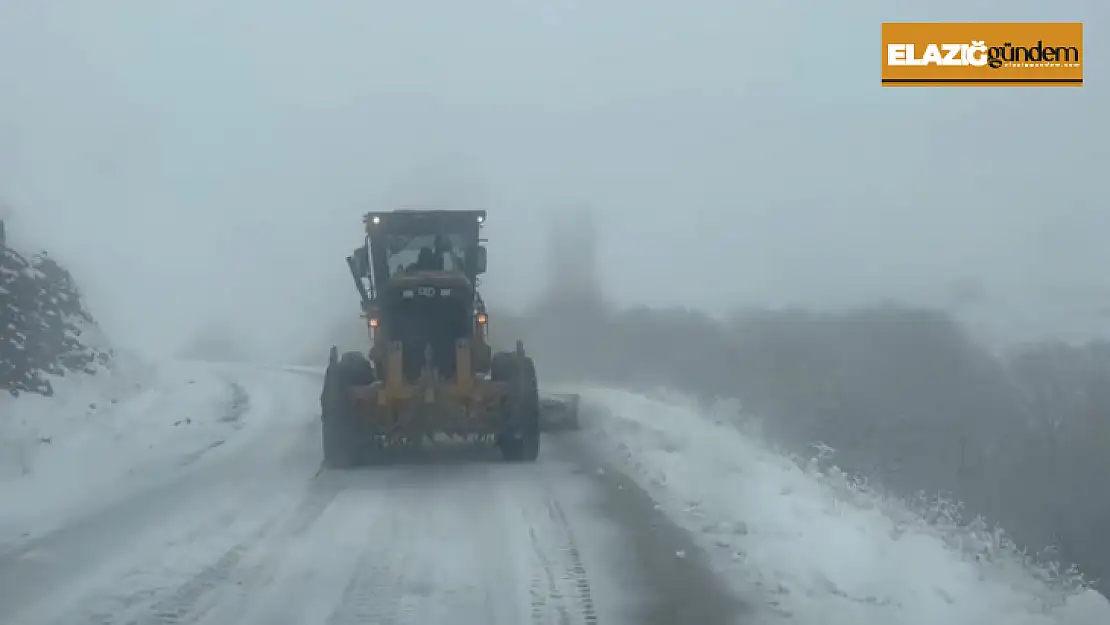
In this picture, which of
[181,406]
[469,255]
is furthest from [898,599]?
[181,406]

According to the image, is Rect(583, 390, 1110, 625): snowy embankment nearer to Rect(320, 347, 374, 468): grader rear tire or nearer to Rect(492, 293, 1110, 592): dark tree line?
Rect(492, 293, 1110, 592): dark tree line

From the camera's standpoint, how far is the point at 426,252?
17.4 meters

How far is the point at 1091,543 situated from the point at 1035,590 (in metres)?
7.84

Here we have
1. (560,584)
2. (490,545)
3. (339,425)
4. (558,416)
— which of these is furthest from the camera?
(558,416)

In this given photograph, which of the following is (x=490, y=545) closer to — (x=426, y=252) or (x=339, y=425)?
(x=339, y=425)

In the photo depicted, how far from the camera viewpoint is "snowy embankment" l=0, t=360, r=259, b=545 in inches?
492

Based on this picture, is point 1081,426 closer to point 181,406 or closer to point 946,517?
point 946,517

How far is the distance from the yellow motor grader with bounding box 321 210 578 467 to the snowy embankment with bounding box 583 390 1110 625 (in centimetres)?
214

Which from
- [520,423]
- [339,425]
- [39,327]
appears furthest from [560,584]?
[39,327]

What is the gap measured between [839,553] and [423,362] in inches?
339

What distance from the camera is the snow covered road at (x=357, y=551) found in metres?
7.89

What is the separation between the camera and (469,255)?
17.4 meters

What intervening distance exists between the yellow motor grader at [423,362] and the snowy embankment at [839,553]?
7.01 ft

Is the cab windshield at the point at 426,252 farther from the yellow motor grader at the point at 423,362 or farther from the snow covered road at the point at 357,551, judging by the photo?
the snow covered road at the point at 357,551
